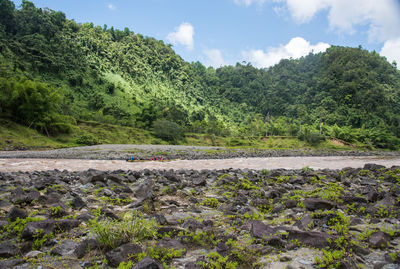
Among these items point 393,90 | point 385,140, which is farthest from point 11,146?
point 393,90

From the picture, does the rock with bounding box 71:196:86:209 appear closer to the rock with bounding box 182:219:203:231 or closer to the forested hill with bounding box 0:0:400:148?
the rock with bounding box 182:219:203:231

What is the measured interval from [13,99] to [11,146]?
1193 centimetres

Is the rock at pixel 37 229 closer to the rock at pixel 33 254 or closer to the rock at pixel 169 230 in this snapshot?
the rock at pixel 33 254

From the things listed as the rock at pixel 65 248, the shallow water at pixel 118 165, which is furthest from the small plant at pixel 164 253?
the shallow water at pixel 118 165

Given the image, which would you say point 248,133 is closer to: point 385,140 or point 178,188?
point 385,140

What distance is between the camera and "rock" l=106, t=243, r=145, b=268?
337 cm

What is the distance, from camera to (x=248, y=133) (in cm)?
10519

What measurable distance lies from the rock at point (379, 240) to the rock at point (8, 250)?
5.67 meters

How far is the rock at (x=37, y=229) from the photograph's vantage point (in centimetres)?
397

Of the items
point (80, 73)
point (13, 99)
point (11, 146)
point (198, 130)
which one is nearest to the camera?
point (11, 146)

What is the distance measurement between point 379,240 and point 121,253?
4.16 meters

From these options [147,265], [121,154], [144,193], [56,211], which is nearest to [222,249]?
[147,265]

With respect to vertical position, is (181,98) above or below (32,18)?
below

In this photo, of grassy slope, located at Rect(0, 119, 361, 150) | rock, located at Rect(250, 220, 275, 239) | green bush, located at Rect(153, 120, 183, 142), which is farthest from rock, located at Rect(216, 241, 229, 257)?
green bush, located at Rect(153, 120, 183, 142)
